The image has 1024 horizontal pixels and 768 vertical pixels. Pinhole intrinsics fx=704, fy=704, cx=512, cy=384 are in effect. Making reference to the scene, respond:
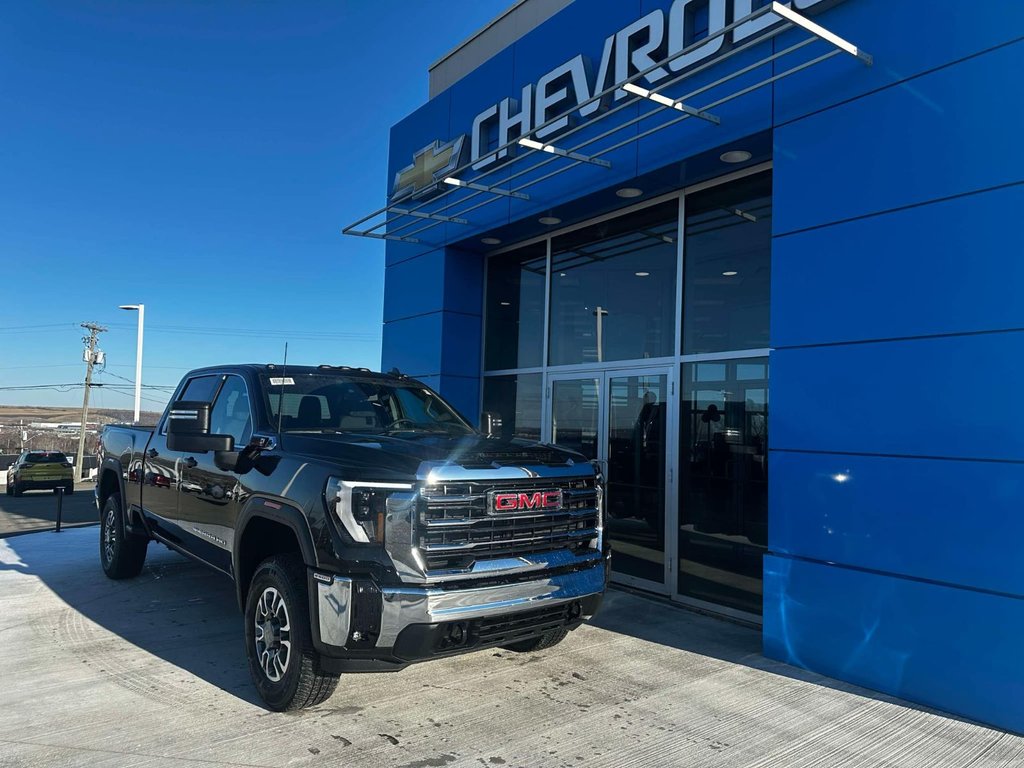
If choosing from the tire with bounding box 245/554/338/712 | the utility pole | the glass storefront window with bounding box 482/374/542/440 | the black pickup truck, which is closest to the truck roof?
the black pickup truck

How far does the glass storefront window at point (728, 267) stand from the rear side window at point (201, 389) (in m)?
4.24

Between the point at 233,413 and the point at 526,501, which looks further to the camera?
the point at 233,413

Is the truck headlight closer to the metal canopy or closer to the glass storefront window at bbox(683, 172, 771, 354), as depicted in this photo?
the metal canopy

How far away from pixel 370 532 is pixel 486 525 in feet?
2.00

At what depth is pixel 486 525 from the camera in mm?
3682

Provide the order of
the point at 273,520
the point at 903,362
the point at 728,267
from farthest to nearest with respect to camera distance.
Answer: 1. the point at 728,267
2. the point at 903,362
3. the point at 273,520

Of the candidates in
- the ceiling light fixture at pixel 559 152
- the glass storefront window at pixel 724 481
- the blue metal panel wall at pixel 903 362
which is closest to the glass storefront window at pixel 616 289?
the glass storefront window at pixel 724 481

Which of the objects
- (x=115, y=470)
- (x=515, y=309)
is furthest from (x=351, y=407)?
(x=515, y=309)

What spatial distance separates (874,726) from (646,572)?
128 inches

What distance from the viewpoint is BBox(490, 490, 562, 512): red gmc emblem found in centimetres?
372

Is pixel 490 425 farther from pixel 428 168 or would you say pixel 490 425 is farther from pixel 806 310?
pixel 428 168

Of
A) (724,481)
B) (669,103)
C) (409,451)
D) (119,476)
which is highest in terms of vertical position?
(669,103)

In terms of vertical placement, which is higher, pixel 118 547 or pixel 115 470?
pixel 115 470

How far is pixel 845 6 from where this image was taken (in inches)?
193
